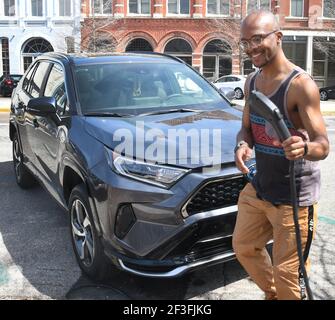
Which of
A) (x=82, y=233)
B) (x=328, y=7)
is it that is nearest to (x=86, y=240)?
(x=82, y=233)

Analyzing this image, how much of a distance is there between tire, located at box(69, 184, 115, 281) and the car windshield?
32.4 inches

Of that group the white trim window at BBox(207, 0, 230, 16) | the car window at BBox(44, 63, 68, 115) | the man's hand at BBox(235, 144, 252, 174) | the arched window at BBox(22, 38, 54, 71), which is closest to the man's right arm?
the man's hand at BBox(235, 144, 252, 174)

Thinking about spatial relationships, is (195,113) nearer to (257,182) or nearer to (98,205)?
(98,205)

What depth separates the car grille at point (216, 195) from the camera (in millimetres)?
3059

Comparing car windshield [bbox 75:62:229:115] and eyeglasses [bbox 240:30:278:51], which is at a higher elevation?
eyeglasses [bbox 240:30:278:51]

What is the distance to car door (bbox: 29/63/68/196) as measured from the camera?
13.5 feet

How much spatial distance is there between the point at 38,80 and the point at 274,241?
12.3ft

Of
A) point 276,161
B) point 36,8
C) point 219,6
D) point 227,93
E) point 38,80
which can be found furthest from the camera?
point 36,8

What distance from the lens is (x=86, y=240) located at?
3584 mm

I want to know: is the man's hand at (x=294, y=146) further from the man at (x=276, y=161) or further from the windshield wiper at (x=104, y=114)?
the windshield wiper at (x=104, y=114)

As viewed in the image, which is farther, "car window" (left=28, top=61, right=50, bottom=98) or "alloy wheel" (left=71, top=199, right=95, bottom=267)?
"car window" (left=28, top=61, right=50, bottom=98)

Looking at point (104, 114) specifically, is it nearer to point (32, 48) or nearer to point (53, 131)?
point (53, 131)

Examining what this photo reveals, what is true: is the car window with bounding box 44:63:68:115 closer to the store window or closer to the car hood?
the car hood

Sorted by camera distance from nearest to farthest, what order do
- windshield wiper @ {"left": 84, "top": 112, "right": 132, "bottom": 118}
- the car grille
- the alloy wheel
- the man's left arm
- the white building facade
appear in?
the man's left arm, the car grille, the alloy wheel, windshield wiper @ {"left": 84, "top": 112, "right": 132, "bottom": 118}, the white building facade
